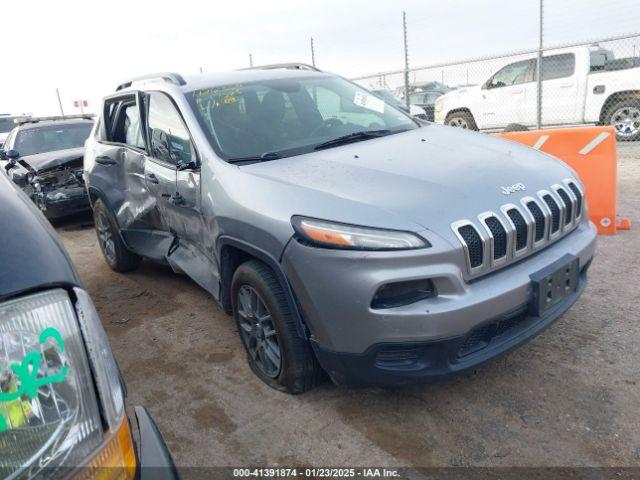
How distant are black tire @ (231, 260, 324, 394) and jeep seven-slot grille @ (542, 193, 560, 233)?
1368 millimetres

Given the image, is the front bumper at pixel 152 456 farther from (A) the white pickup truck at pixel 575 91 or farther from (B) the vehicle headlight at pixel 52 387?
(A) the white pickup truck at pixel 575 91

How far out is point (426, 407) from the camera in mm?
2572

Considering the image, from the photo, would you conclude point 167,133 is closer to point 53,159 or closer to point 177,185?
point 177,185

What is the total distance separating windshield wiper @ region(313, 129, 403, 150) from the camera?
3.12 m

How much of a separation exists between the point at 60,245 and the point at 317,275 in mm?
1192

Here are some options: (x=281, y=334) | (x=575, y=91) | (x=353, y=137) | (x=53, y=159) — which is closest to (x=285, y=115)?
(x=353, y=137)

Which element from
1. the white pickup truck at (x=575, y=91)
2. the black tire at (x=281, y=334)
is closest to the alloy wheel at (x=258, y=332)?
the black tire at (x=281, y=334)

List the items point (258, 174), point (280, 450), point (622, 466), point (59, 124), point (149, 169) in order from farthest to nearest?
point (59, 124), point (149, 169), point (258, 174), point (280, 450), point (622, 466)

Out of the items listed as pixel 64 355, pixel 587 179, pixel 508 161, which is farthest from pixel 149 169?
pixel 587 179

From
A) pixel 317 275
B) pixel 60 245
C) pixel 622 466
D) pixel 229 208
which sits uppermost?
pixel 60 245

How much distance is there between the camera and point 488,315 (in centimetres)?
218

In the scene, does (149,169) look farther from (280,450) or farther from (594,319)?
(594,319)

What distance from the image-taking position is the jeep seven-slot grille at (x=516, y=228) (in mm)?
2211

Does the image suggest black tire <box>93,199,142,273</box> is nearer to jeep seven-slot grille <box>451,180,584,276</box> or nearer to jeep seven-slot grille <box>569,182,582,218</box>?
jeep seven-slot grille <box>451,180,584,276</box>
